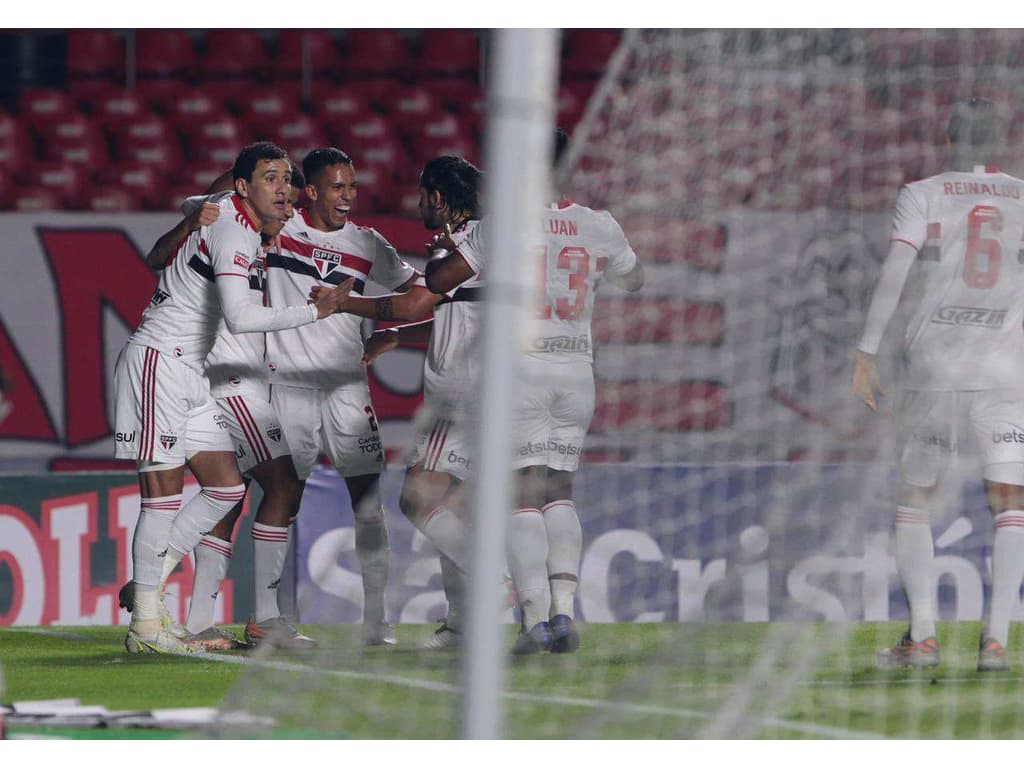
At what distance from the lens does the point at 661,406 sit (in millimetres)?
5176

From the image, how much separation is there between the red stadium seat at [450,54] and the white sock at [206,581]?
19.3ft

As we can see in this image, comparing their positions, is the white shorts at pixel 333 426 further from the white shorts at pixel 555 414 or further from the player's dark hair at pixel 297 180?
the player's dark hair at pixel 297 180

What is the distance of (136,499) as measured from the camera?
6938mm

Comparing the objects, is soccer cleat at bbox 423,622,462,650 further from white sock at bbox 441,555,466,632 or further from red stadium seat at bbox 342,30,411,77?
red stadium seat at bbox 342,30,411,77

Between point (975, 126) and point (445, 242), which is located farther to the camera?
point (445, 242)

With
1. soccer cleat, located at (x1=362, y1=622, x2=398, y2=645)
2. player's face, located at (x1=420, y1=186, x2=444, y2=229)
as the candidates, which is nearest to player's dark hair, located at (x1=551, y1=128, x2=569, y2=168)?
player's face, located at (x1=420, y1=186, x2=444, y2=229)

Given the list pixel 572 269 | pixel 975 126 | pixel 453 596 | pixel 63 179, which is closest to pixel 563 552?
pixel 453 596

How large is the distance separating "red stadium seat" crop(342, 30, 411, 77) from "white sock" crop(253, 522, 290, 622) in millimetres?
5813

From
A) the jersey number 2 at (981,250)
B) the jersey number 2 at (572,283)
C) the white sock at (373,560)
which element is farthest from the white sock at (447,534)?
the jersey number 2 at (981,250)

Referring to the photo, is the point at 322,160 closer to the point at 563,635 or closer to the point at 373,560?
the point at 373,560

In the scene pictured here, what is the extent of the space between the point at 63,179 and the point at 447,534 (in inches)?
238

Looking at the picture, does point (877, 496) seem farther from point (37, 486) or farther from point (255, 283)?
point (37, 486)

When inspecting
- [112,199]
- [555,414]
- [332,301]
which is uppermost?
[112,199]

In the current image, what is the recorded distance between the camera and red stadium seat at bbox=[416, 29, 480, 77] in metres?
→ 11.1
